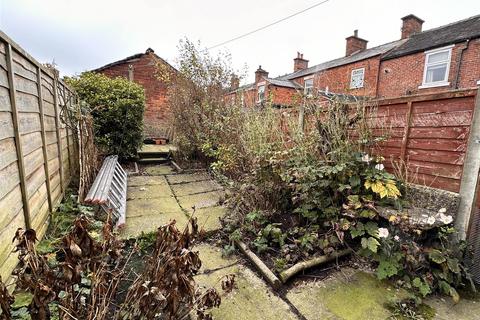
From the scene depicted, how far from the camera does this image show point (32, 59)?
2459 mm

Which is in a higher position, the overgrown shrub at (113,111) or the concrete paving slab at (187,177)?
the overgrown shrub at (113,111)

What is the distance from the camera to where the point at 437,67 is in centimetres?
1150

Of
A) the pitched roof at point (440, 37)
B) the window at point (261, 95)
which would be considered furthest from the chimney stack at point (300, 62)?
the pitched roof at point (440, 37)

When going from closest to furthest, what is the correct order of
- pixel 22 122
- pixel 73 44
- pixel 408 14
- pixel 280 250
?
pixel 22 122, pixel 280 250, pixel 73 44, pixel 408 14

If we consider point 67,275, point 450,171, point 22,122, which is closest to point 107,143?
point 22,122

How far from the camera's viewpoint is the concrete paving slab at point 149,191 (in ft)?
14.4

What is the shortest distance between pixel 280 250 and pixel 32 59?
3295 mm

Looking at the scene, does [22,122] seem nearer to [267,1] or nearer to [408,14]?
[267,1]

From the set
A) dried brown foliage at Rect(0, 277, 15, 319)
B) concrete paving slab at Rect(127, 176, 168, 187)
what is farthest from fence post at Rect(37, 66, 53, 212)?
concrete paving slab at Rect(127, 176, 168, 187)

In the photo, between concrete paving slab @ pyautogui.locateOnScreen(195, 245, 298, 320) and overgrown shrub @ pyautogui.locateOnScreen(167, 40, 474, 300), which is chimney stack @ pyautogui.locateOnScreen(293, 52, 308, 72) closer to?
overgrown shrub @ pyautogui.locateOnScreen(167, 40, 474, 300)

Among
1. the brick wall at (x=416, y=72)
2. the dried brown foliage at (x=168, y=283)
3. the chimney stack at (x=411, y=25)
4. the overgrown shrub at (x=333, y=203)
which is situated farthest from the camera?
the chimney stack at (x=411, y=25)

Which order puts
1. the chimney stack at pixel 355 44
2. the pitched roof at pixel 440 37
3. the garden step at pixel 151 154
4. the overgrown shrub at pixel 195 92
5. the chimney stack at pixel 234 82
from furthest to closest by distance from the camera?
the chimney stack at pixel 355 44 → the pitched roof at pixel 440 37 → the garden step at pixel 151 154 → the chimney stack at pixel 234 82 → the overgrown shrub at pixel 195 92

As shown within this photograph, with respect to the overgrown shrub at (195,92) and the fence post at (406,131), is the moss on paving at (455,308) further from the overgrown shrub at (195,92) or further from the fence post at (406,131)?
the overgrown shrub at (195,92)

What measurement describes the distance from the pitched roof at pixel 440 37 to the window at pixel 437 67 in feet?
1.06
